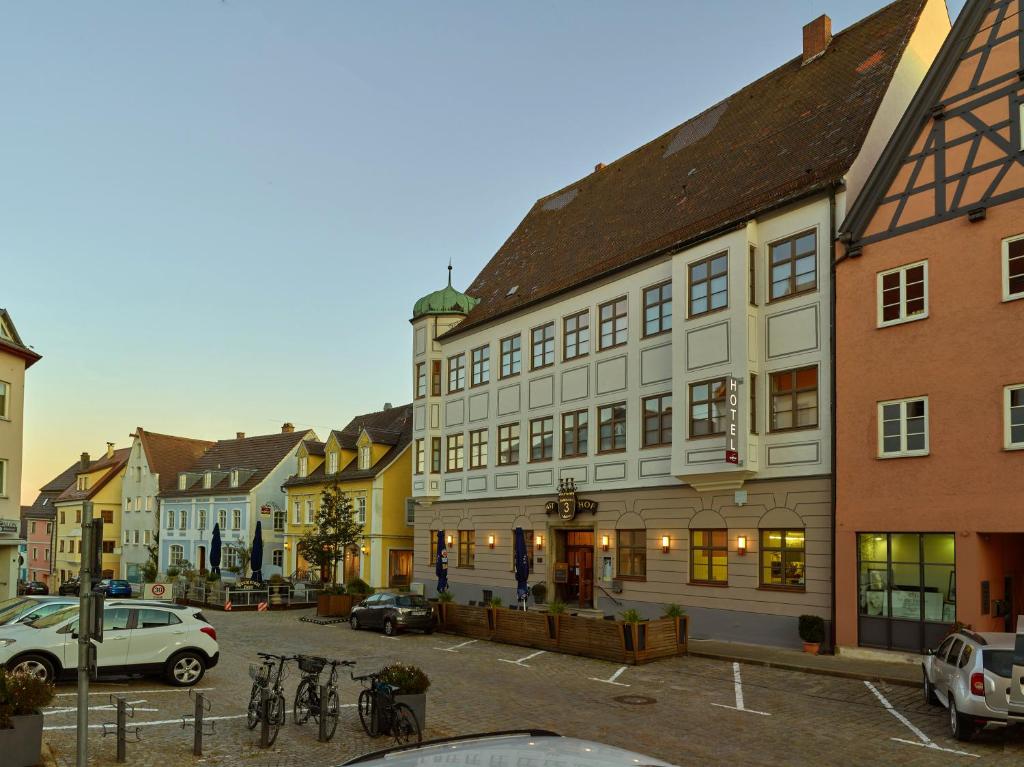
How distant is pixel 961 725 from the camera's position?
12.9 meters

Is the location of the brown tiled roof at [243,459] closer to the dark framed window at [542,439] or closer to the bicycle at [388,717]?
the dark framed window at [542,439]

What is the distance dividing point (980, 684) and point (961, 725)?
2.75 ft

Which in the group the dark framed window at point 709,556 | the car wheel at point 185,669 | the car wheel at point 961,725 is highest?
the dark framed window at point 709,556

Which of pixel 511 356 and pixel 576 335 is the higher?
pixel 576 335

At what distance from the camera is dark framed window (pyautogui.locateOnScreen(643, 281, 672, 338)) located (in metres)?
27.1

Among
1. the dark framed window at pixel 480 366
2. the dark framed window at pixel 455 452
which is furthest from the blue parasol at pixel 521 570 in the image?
the dark framed window at pixel 480 366

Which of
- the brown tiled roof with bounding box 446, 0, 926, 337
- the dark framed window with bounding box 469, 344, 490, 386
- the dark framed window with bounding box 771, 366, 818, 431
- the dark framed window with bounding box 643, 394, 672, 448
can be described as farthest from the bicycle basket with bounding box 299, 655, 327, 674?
the dark framed window with bounding box 469, 344, 490, 386

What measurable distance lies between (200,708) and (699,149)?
2522 cm

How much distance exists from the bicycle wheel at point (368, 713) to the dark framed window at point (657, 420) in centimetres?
1471

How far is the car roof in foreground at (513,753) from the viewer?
350 cm

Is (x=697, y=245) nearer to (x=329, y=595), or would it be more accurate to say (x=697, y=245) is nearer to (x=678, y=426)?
(x=678, y=426)

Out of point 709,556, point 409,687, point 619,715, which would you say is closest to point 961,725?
point 619,715

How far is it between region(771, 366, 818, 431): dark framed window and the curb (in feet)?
19.0

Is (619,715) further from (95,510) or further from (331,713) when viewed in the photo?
(95,510)
